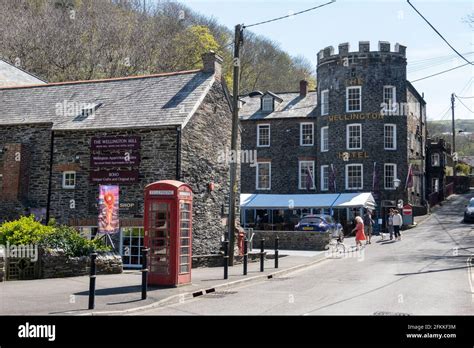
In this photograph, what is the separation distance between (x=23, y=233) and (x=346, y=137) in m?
29.4

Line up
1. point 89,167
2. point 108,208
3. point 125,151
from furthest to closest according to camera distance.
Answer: point 89,167, point 125,151, point 108,208

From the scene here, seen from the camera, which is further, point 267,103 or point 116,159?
point 267,103

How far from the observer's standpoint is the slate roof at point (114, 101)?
2255 cm

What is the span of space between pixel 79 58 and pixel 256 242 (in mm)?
25523

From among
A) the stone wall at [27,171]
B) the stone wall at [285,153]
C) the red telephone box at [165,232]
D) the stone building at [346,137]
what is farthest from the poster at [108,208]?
the stone wall at [285,153]

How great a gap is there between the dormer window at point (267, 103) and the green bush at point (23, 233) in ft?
101

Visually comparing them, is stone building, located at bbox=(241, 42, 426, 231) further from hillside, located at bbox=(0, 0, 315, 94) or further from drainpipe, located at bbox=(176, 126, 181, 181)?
drainpipe, located at bbox=(176, 126, 181, 181)

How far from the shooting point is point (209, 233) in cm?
2295

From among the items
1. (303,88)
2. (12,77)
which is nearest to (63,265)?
(12,77)

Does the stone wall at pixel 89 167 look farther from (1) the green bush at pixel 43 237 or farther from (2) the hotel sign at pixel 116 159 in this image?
(1) the green bush at pixel 43 237

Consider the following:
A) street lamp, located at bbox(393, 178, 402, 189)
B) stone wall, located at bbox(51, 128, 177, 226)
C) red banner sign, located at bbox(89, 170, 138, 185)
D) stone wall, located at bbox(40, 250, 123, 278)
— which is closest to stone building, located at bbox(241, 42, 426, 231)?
street lamp, located at bbox(393, 178, 402, 189)

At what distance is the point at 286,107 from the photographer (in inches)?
1766

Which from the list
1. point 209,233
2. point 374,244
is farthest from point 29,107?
point 374,244

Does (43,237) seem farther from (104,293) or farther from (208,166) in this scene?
(208,166)
